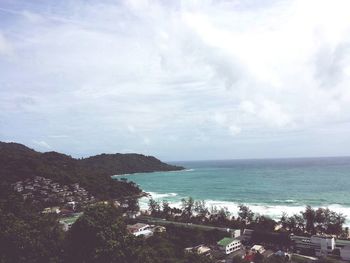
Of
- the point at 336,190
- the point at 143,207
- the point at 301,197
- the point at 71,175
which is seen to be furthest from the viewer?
the point at 71,175

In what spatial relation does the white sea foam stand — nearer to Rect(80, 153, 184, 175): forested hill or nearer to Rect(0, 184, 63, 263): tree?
Rect(0, 184, 63, 263): tree

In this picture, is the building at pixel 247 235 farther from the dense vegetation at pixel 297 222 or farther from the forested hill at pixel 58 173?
the forested hill at pixel 58 173

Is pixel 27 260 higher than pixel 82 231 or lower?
lower

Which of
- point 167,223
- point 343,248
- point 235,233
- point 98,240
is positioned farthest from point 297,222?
point 98,240

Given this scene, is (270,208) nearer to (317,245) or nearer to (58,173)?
(317,245)

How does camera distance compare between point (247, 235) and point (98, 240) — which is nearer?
point (98, 240)

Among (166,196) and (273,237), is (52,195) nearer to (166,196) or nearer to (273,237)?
(166,196)

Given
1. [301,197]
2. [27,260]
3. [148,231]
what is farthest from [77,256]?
[301,197]

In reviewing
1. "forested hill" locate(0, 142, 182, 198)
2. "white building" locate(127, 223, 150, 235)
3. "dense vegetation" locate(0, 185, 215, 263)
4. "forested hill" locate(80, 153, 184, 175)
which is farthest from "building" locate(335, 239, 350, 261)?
"forested hill" locate(80, 153, 184, 175)
